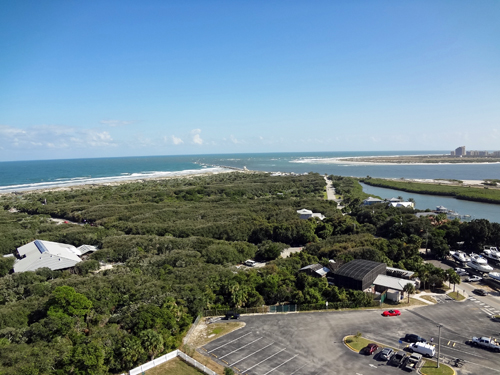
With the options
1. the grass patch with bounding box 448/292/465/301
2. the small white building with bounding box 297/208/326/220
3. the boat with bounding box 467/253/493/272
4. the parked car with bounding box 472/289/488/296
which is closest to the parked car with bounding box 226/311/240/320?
the grass patch with bounding box 448/292/465/301

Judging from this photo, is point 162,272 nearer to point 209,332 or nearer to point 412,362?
point 209,332

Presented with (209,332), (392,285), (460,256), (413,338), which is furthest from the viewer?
(460,256)

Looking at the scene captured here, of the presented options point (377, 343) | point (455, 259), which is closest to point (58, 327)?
point (377, 343)

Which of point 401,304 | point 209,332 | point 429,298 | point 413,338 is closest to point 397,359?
point 413,338

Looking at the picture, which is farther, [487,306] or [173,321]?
[487,306]

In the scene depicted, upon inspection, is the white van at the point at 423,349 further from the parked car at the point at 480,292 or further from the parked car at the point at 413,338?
the parked car at the point at 480,292

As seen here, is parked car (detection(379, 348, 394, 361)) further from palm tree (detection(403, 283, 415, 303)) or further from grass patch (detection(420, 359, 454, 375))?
palm tree (detection(403, 283, 415, 303))

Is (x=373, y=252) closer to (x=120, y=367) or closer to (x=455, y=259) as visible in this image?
(x=455, y=259)
